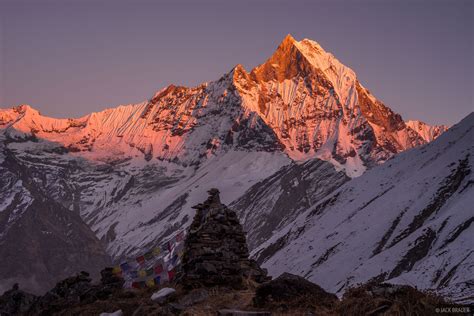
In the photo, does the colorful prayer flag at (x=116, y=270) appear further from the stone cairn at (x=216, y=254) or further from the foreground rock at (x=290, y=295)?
the foreground rock at (x=290, y=295)

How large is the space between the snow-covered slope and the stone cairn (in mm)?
38994

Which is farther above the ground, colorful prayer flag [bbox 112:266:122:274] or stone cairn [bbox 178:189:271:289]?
colorful prayer flag [bbox 112:266:122:274]

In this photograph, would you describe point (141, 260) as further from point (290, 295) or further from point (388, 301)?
point (388, 301)

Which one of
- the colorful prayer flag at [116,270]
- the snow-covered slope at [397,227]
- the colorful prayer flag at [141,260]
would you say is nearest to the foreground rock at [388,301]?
the colorful prayer flag at [141,260]

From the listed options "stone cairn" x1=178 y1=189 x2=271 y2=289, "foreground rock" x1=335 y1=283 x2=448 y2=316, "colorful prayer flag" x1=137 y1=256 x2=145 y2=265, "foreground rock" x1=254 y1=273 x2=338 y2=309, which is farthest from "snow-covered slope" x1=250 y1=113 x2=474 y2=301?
→ "foreground rock" x1=335 y1=283 x2=448 y2=316

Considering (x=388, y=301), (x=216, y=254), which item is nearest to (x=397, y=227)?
(x=216, y=254)

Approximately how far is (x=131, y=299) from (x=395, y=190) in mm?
111980

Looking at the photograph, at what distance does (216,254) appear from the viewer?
29.7m

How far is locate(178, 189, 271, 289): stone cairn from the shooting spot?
28.4m

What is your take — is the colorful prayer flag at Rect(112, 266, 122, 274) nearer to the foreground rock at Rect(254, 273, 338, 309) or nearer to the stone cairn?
the stone cairn

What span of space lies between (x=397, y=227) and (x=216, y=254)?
92.6 meters

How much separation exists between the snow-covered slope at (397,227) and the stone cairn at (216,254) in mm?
38994

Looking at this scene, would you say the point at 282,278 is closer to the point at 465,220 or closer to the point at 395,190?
the point at 465,220

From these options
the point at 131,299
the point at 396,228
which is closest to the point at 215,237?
the point at 131,299
